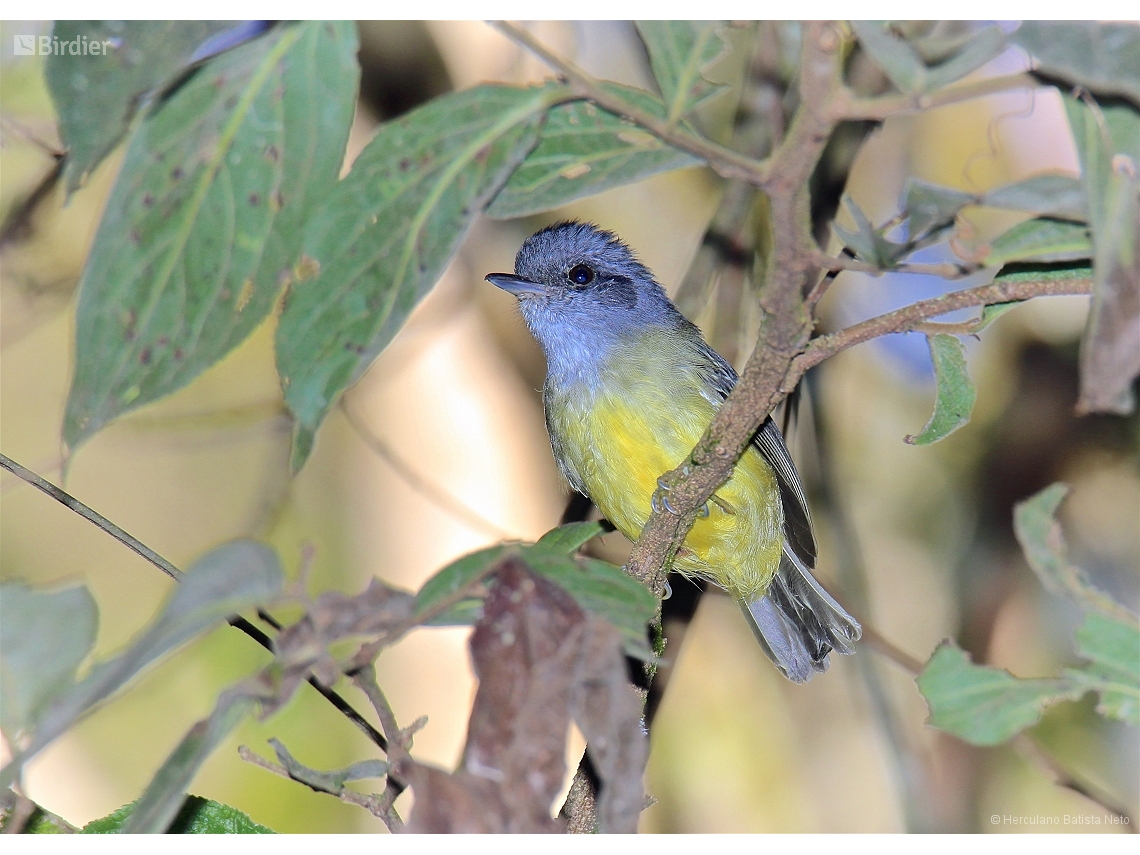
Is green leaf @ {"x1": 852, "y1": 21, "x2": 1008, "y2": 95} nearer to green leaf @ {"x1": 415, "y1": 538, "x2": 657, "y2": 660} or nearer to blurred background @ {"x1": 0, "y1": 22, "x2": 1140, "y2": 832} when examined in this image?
green leaf @ {"x1": 415, "y1": 538, "x2": 657, "y2": 660}

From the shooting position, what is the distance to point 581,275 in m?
3.94

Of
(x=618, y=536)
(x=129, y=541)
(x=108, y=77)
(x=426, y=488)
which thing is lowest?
(x=618, y=536)

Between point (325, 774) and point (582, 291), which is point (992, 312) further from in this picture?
point (582, 291)

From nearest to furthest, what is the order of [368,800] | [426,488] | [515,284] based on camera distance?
[368,800], [515,284], [426,488]

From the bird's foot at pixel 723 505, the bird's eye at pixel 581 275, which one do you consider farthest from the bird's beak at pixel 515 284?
the bird's foot at pixel 723 505

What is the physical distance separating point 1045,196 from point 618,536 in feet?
14.0

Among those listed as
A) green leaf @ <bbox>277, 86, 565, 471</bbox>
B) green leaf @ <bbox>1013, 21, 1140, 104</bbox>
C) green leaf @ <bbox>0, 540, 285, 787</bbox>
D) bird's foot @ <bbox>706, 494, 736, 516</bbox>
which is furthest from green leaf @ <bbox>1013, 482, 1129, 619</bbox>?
bird's foot @ <bbox>706, 494, 736, 516</bbox>

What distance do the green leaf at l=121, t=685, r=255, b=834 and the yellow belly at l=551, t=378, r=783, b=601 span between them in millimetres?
2111

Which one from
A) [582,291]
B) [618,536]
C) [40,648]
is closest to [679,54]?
[40,648]

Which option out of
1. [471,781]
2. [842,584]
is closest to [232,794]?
[842,584]

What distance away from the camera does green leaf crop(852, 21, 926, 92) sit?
107cm

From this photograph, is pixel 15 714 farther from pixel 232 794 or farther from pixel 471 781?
pixel 232 794

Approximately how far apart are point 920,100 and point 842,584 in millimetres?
4149

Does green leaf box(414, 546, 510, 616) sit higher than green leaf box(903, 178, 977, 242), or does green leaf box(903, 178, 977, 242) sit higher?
green leaf box(903, 178, 977, 242)
